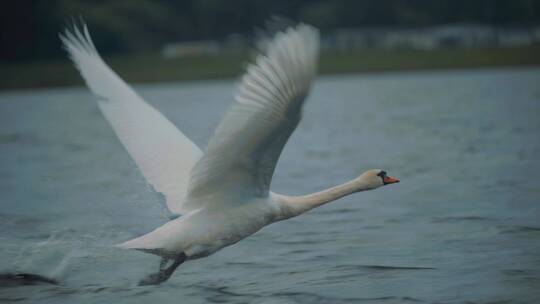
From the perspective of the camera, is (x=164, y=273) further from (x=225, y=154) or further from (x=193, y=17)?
(x=193, y=17)

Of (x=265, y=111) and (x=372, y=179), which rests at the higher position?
(x=372, y=179)

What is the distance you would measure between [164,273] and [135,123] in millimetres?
1603

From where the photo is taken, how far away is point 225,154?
7.73 m

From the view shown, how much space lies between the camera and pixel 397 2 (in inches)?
2744

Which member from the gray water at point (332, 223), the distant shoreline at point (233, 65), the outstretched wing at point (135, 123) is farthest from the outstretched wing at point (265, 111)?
the distant shoreline at point (233, 65)

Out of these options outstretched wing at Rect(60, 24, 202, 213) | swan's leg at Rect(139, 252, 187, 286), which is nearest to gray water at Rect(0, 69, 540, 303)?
swan's leg at Rect(139, 252, 187, 286)

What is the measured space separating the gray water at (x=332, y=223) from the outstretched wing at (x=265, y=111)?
117 centimetres

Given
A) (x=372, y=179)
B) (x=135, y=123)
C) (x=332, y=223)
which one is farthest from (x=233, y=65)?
(x=372, y=179)

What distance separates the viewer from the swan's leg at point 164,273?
351 inches

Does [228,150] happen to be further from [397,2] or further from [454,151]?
[397,2]

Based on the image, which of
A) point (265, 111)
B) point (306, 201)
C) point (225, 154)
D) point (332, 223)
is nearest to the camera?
point (265, 111)

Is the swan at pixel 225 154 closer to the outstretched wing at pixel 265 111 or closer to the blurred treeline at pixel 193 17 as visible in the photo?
the outstretched wing at pixel 265 111

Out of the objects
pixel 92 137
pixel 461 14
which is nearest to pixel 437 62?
pixel 461 14

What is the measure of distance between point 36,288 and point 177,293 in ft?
4.17
